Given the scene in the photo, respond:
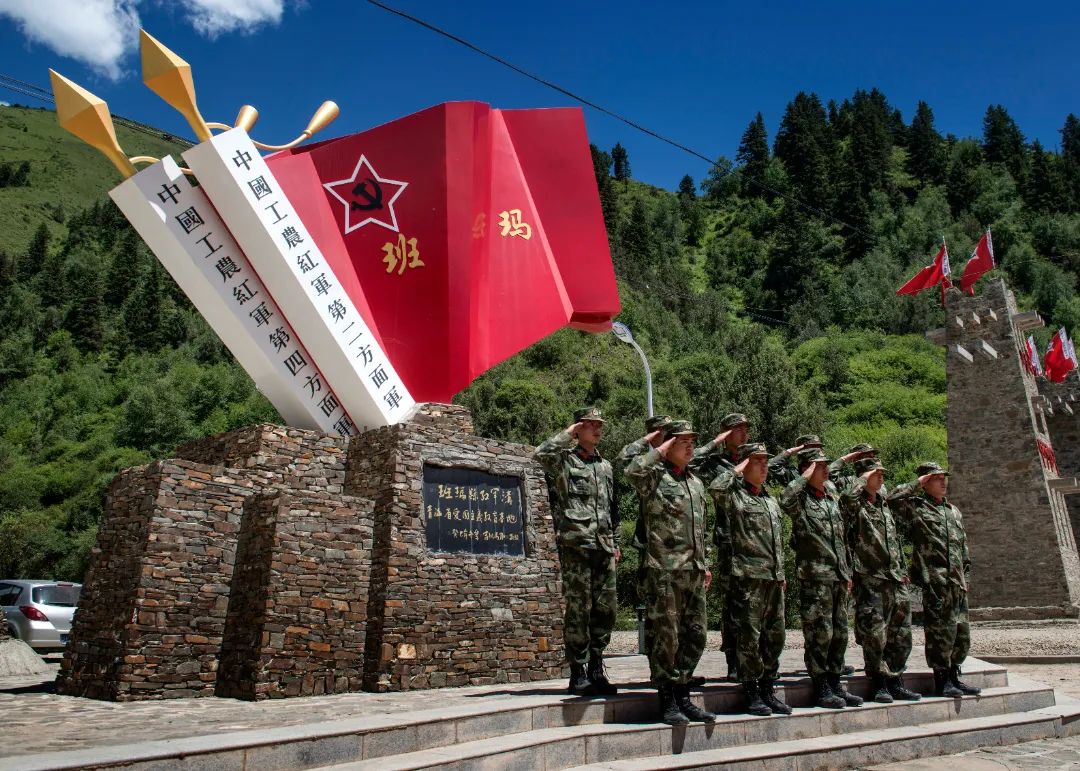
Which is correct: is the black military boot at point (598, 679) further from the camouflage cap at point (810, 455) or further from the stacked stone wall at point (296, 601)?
the stacked stone wall at point (296, 601)

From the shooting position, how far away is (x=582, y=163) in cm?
892

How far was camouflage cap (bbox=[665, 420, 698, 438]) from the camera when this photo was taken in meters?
4.68

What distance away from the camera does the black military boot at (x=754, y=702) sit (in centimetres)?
476

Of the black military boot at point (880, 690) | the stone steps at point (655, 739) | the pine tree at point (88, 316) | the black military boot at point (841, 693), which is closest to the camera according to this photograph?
the stone steps at point (655, 739)

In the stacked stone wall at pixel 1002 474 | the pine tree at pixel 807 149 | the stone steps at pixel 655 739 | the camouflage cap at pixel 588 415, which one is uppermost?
the pine tree at pixel 807 149

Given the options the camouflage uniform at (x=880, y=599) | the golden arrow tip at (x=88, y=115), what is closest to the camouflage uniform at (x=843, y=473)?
the camouflage uniform at (x=880, y=599)

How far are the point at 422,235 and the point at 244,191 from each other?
1607mm

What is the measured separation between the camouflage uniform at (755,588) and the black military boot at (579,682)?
0.86m

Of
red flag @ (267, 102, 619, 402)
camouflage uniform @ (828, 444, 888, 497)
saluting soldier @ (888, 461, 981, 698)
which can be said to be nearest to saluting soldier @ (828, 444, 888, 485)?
camouflage uniform @ (828, 444, 888, 497)

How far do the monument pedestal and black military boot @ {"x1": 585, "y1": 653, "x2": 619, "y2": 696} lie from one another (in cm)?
200

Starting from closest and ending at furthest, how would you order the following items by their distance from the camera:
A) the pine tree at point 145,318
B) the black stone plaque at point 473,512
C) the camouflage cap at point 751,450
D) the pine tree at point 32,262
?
the camouflage cap at point 751,450
the black stone plaque at point 473,512
the pine tree at point 145,318
the pine tree at point 32,262

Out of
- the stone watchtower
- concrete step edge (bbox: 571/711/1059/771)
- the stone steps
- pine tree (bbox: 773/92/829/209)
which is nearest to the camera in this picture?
the stone steps

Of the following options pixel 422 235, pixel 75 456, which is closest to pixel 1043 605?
pixel 422 235

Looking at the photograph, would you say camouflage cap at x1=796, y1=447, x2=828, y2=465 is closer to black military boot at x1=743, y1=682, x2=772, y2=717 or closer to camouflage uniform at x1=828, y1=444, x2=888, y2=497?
camouflage uniform at x1=828, y1=444, x2=888, y2=497
